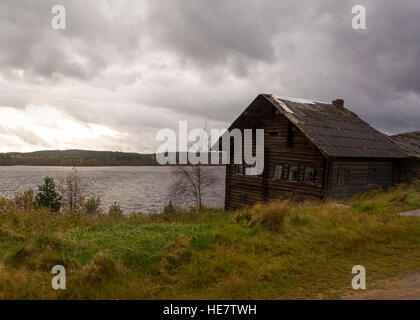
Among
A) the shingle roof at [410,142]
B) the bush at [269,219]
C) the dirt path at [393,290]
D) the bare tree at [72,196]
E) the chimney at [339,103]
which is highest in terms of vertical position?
the chimney at [339,103]

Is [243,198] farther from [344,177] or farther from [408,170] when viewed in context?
[408,170]

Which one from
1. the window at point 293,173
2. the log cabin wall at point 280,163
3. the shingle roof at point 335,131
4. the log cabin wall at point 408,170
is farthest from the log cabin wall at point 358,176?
the window at point 293,173

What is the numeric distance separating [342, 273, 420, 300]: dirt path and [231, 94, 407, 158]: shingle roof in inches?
429

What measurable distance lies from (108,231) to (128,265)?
252 cm

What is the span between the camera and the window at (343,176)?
56.5ft

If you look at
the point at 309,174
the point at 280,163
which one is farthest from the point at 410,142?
the point at 280,163

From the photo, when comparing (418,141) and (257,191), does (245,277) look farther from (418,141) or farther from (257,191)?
(418,141)

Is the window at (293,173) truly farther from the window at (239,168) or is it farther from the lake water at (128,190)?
the lake water at (128,190)

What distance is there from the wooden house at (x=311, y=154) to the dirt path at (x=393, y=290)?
10.9 m

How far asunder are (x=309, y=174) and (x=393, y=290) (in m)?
13.2

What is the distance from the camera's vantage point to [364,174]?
60.5 feet

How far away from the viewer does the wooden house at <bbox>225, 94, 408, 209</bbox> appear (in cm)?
1680

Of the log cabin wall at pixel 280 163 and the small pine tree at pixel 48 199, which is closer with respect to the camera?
the log cabin wall at pixel 280 163

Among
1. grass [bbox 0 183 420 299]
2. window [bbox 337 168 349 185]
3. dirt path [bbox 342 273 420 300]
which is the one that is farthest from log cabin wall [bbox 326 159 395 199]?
dirt path [bbox 342 273 420 300]
